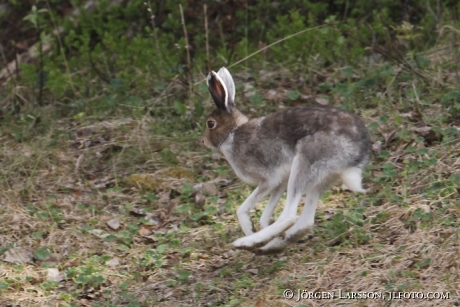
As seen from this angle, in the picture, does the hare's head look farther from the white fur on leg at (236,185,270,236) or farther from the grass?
the grass

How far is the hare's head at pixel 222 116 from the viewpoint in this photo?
6562 millimetres

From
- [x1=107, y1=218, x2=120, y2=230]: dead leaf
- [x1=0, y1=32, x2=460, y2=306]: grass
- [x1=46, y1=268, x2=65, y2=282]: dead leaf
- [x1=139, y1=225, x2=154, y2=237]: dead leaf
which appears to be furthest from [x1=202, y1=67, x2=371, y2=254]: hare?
[x1=46, y1=268, x2=65, y2=282]: dead leaf

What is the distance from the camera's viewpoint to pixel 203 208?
24.1ft

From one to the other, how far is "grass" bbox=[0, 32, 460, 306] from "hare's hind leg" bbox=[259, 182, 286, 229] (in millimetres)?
267

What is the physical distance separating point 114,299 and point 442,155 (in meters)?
2.82

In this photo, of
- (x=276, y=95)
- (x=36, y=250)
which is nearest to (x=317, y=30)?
(x=276, y=95)

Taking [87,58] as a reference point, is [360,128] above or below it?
above

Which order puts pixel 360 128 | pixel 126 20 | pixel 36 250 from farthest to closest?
pixel 126 20 → pixel 36 250 → pixel 360 128

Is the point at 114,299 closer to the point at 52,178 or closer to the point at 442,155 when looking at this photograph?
the point at 52,178

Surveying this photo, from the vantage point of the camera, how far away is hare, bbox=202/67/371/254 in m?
5.92

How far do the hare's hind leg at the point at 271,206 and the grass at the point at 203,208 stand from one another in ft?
0.88

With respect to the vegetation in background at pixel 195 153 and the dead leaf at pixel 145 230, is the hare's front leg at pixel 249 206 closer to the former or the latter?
the vegetation in background at pixel 195 153

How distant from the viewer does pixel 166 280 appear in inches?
247

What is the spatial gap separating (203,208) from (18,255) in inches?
62.2
